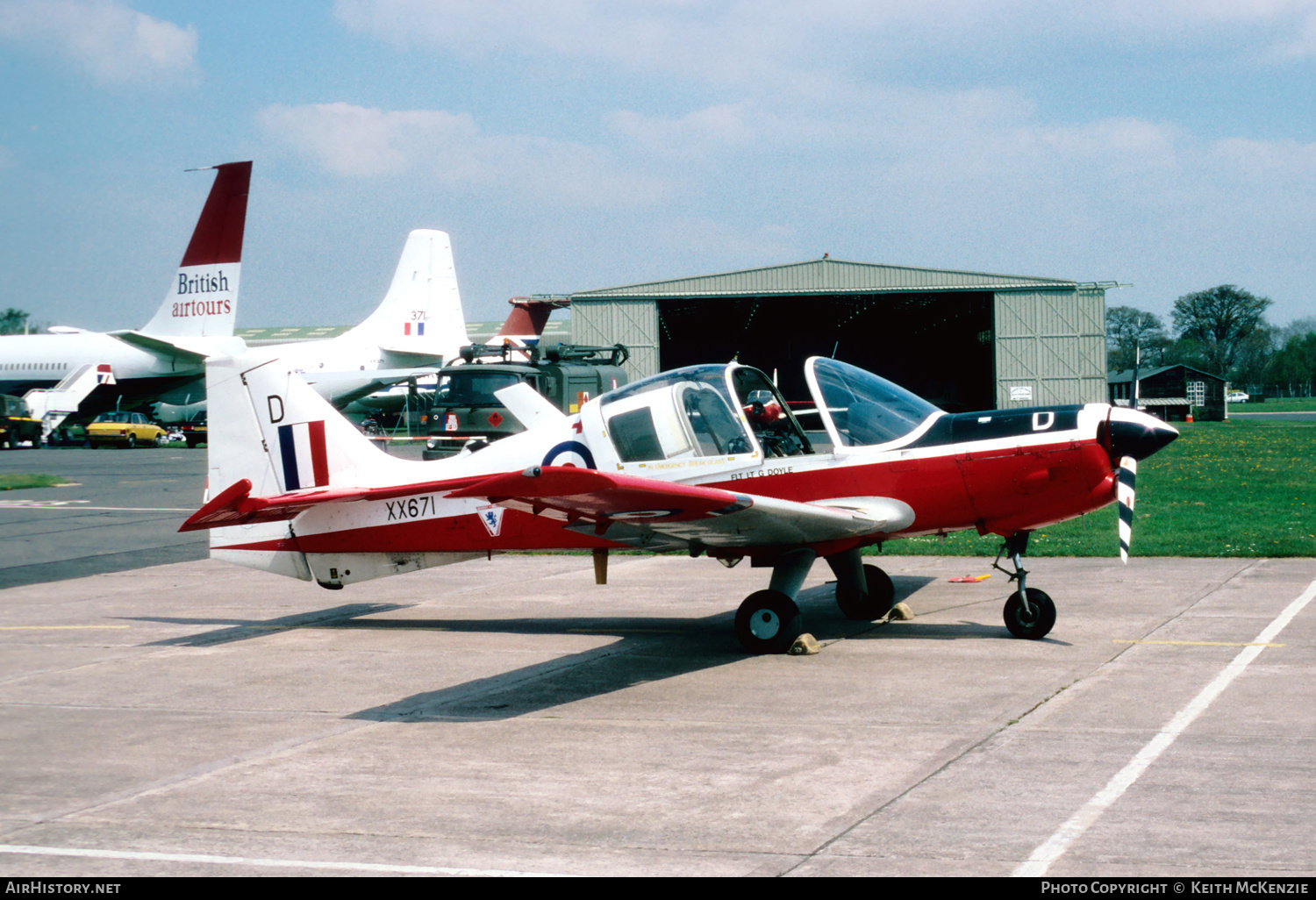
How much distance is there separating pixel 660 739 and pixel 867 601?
400 centimetres

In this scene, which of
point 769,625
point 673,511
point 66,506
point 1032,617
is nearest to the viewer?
point 673,511

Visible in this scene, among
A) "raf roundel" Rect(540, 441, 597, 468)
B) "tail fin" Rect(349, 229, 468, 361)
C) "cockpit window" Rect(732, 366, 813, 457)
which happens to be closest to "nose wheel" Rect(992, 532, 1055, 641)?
"cockpit window" Rect(732, 366, 813, 457)

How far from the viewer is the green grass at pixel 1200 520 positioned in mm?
13562

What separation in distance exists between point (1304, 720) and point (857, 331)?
63.1 meters

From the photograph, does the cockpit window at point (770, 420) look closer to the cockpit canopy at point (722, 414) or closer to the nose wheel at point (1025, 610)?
the cockpit canopy at point (722, 414)

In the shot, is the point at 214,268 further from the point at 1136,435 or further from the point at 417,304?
the point at 1136,435

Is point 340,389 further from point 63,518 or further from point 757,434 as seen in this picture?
point 757,434

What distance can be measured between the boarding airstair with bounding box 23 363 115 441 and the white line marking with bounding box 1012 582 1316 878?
38.5 meters

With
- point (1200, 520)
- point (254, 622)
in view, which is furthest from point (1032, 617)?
point (1200, 520)

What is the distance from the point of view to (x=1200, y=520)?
1587 cm

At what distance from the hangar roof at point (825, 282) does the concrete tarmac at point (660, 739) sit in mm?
41085

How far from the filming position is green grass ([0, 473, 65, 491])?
82.3ft

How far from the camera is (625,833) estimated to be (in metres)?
4.62

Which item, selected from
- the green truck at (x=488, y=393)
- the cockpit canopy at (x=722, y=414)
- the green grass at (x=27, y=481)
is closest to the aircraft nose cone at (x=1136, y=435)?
the cockpit canopy at (x=722, y=414)
